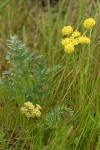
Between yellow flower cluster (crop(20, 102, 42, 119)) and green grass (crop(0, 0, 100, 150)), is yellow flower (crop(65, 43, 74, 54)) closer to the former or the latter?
green grass (crop(0, 0, 100, 150))

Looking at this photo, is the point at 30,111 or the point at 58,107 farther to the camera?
the point at 58,107

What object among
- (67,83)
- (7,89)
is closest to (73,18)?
(67,83)

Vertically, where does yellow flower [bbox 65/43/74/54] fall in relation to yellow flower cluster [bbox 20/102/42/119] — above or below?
above

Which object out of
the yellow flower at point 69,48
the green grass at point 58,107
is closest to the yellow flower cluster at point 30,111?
the green grass at point 58,107

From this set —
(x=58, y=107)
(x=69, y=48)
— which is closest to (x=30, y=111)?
(x=58, y=107)

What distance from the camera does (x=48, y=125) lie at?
5.06 feet

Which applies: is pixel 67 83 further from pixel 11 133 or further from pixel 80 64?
pixel 11 133

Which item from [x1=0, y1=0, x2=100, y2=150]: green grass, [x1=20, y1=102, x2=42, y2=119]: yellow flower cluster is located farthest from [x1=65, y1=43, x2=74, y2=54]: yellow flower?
[x1=20, y1=102, x2=42, y2=119]: yellow flower cluster

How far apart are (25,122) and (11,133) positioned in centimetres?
8

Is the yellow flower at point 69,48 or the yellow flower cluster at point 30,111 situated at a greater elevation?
the yellow flower at point 69,48

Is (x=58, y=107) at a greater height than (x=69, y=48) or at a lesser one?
lesser

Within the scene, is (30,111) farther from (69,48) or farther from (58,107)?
(69,48)

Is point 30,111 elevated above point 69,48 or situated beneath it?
situated beneath

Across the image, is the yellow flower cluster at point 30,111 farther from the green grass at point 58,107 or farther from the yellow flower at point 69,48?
the yellow flower at point 69,48
